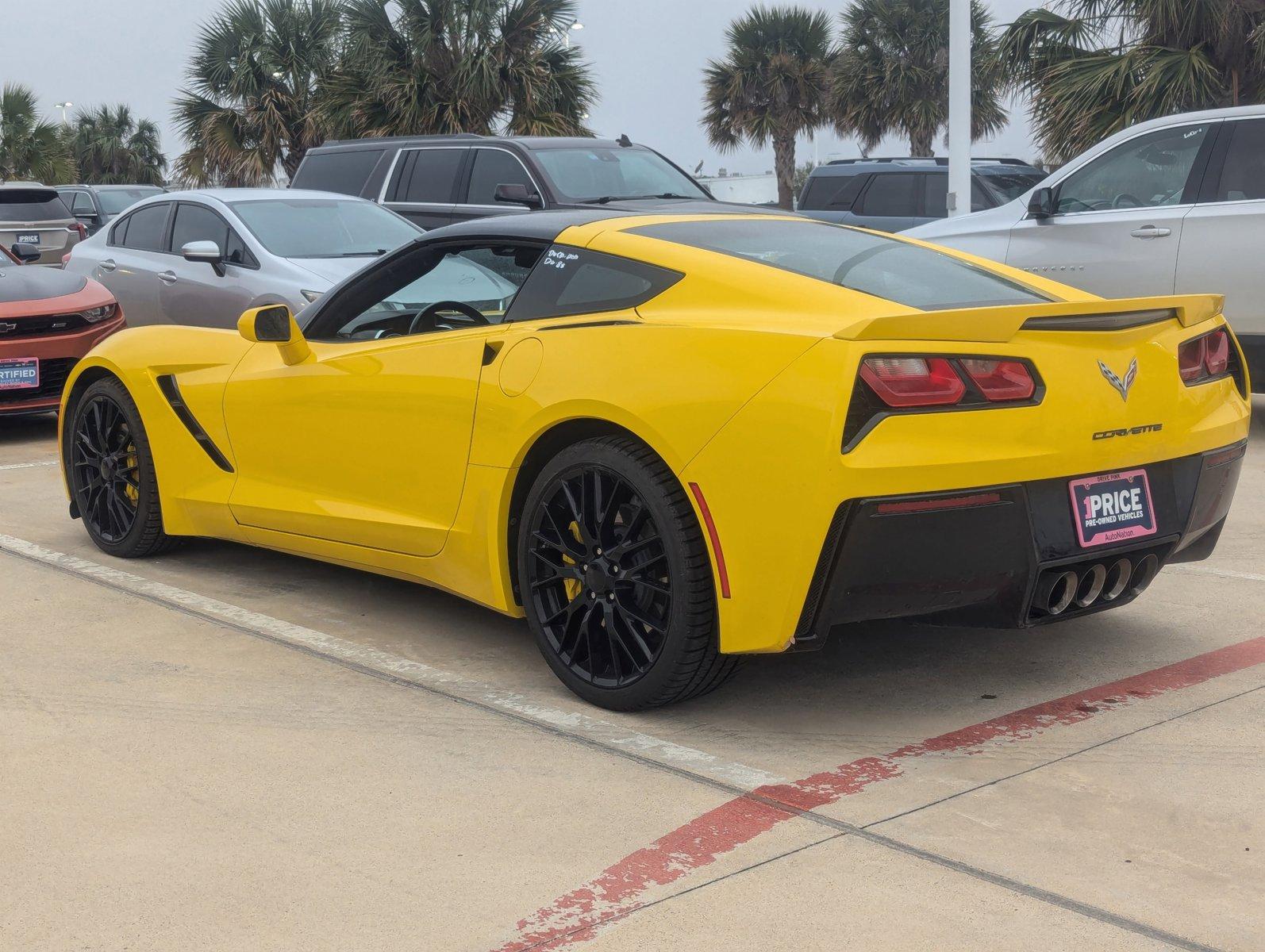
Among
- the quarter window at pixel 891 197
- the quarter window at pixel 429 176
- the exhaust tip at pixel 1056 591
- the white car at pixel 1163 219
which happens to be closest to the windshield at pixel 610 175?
the quarter window at pixel 429 176

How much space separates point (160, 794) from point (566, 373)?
1457 mm

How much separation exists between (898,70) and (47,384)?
24398mm

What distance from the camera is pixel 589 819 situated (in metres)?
3.33

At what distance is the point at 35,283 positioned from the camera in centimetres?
973

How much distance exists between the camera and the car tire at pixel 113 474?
18.6 ft

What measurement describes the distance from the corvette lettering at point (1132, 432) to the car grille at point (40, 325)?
7.32 m

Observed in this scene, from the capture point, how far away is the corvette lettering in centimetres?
379

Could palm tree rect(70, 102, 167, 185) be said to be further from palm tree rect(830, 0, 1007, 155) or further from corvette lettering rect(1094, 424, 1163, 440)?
corvette lettering rect(1094, 424, 1163, 440)

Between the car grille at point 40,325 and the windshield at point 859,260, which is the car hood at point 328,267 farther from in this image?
the windshield at point 859,260

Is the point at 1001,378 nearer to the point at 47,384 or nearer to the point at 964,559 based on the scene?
the point at 964,559

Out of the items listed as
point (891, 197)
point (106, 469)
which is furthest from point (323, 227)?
point (891, 197)

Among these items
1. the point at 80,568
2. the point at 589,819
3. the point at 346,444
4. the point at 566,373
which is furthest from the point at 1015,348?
the point at 80,568

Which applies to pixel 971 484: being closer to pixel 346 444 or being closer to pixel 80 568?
pixel 346 444

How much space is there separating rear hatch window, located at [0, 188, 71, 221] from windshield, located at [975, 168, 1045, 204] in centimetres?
1199
